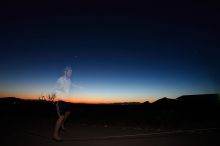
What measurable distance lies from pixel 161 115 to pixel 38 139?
14817 mm

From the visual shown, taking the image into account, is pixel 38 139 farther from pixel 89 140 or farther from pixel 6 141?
pixel 89 140

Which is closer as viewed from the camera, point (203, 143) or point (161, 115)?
point (203, 143)

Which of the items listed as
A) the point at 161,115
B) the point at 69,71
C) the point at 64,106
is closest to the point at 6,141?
the point at 64,106

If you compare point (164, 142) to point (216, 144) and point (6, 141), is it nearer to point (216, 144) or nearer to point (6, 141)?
point (216, 144)

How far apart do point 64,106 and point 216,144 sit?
5401 mm

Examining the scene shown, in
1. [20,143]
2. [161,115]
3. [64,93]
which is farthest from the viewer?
[161,115]

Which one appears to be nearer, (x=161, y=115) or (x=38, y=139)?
(x=38, y=139)

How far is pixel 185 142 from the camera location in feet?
33.1

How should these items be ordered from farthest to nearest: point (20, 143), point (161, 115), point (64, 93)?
point (161, 115) → point (64, 93) → point (20, 143)

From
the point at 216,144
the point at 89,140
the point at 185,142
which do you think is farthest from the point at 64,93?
the point at 216,144

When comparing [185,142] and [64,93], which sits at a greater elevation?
[64,93]

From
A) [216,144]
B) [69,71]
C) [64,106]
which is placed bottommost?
[216,144]

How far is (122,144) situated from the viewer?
9531 mm

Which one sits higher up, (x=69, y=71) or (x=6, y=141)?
(x=69, y=71)
